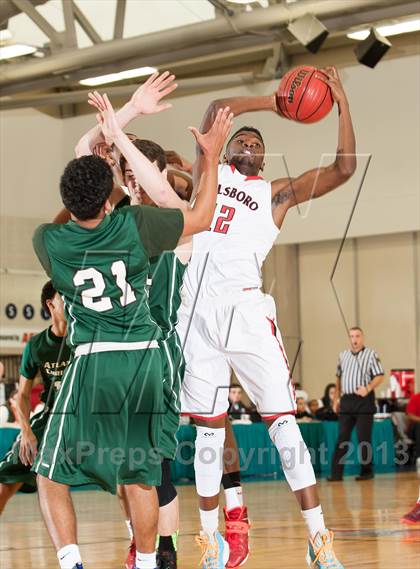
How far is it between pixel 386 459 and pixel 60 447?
13.2 meters

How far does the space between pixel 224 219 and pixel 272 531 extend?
3.19m

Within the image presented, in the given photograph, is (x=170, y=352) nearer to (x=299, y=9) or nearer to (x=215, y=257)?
(x=215, y=257)

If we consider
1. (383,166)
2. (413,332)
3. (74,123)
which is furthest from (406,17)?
(74,123)

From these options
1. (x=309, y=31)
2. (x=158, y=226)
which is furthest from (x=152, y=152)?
(x=309, y=31)

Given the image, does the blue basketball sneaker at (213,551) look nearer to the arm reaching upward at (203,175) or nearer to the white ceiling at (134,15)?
the arm reaching upward at (203,175)

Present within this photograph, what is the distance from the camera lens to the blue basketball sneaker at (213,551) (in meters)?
5.13

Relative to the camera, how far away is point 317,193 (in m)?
5.13

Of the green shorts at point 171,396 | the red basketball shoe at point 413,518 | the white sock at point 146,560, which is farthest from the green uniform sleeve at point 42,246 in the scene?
the red basketball shoe at point 413,518

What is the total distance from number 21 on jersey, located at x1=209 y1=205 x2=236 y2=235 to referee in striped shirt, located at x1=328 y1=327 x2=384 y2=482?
907 cm

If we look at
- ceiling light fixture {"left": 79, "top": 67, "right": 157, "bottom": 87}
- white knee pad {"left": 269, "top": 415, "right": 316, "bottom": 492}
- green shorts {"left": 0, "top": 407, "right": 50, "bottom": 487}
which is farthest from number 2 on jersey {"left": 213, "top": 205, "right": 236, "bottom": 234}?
ceiling light fixture {"left": 79, "top": 67, "right": 157, "bottom": 87}

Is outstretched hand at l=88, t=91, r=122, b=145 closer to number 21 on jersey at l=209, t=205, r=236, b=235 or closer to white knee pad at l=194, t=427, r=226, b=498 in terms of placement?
number 21 on jersey at l=209, t=205, r=236, b=235

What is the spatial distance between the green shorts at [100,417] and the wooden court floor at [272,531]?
1810 millimetres

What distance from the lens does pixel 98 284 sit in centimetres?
395

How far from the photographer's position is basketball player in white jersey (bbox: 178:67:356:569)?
5.10m
